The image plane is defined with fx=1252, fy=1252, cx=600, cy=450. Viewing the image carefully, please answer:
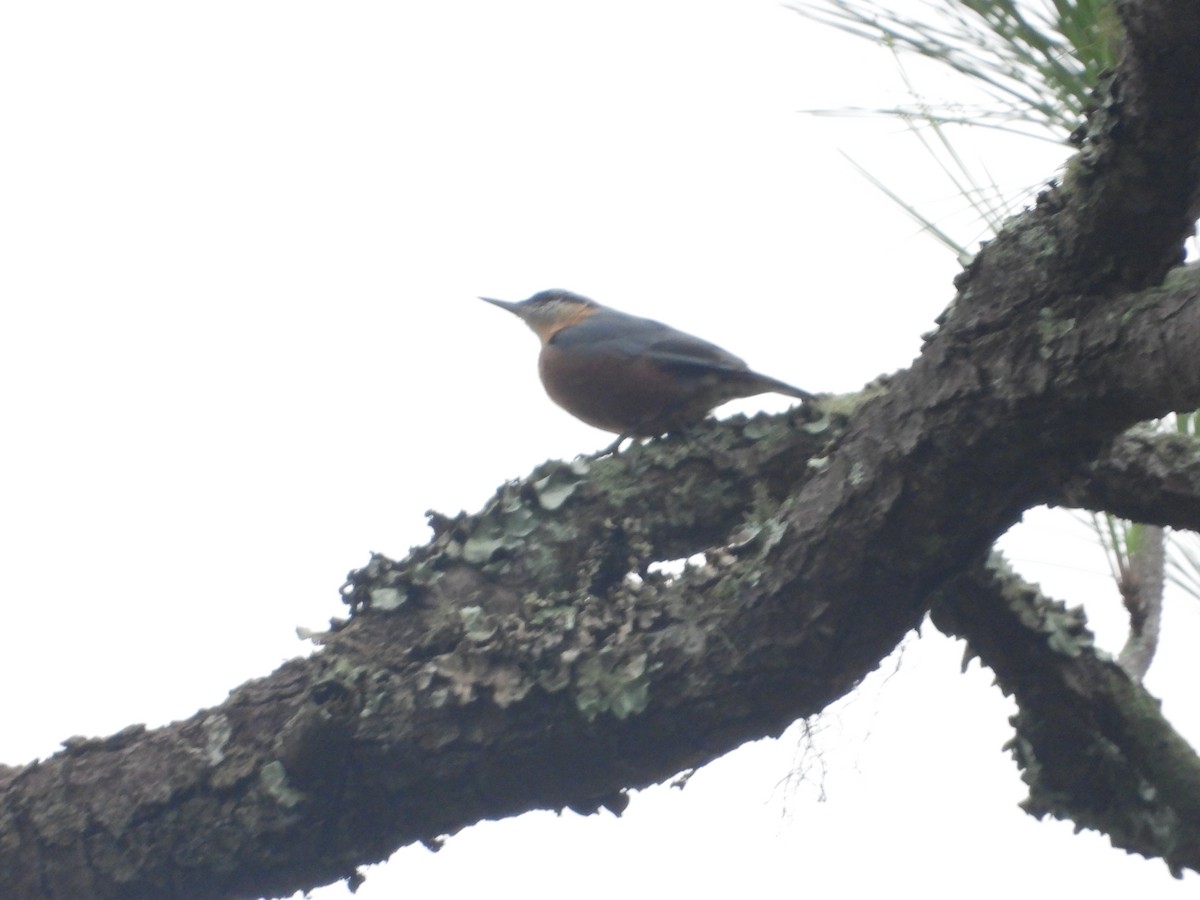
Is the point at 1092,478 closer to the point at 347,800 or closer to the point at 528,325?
the point at 347,800

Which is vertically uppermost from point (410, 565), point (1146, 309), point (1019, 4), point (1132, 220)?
point (1019, 4)

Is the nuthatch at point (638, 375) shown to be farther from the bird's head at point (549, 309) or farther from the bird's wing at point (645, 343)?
the bird's head at point (549, 309)

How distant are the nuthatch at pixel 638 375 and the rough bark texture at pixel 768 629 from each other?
2.94ft

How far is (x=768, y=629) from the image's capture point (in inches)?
82.6

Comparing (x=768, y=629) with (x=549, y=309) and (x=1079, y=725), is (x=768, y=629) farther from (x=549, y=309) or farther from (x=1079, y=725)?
(x=549, y=309)

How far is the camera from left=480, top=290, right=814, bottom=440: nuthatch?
3.49m

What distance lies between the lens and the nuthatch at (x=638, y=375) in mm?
3490

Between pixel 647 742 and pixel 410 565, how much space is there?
0.70 m

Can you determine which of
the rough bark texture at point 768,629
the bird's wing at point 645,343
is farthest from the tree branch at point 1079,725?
the bird's wing at point 645,343

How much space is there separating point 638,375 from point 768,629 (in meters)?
1.58

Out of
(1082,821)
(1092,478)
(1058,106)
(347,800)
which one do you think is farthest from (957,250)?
(347,800)

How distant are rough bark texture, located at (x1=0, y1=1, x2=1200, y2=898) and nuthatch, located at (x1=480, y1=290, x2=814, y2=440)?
0.90m

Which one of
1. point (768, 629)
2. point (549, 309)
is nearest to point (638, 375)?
point (549, 309)

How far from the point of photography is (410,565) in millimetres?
2596
